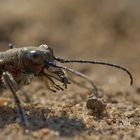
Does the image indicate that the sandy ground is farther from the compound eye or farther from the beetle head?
the compound eye

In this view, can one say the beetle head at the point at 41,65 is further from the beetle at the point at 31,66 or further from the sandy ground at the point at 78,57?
the sandy ground at the point at 78,57

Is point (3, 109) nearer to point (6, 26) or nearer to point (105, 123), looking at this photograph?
point (105, 123)

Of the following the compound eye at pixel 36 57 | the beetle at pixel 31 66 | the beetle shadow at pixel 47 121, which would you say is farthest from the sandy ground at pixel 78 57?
the compound eye at pixel 36 57

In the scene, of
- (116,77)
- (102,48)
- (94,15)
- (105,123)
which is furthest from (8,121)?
(94,15)

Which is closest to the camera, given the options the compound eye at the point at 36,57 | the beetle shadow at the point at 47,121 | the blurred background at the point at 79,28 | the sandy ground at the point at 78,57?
the beetle shadow at the point at 47,121

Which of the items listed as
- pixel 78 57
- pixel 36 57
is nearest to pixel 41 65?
pixel 36 57

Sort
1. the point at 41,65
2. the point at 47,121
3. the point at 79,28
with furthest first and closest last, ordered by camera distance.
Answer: the point at 79,28 < the point at 41,65 < the point at 47,121

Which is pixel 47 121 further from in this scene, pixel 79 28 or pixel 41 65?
pixel 79 28

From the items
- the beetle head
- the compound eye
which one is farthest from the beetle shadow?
the compound eye
